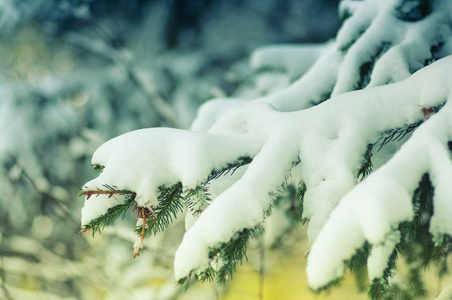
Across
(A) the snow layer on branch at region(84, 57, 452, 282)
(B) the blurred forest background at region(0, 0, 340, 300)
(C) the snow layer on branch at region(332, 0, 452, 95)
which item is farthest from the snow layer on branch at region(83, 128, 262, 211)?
(B) the blurred forest background at region(0, 0, 340, 300)

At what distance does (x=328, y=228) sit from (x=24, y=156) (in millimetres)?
4000

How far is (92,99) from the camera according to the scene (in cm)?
371

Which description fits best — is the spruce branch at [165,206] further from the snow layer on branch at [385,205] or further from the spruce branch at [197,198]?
the snow layer on branch at [385,205]

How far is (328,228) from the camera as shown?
62cm

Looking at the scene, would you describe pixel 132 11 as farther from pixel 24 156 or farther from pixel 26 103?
pixel 24 156

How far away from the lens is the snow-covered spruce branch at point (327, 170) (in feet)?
2.04

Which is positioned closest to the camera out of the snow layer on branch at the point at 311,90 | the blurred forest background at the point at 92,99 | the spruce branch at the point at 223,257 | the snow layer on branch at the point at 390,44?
the spruce branch at the point at 223,257

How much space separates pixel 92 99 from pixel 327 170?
349 centimetres

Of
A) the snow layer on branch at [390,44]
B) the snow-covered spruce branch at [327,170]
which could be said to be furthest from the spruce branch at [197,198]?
the snow layer on branch at [390,44]

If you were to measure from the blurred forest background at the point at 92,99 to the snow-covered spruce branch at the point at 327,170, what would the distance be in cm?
263

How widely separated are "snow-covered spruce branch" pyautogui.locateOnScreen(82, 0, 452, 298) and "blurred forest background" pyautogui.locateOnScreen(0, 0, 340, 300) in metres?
2.63

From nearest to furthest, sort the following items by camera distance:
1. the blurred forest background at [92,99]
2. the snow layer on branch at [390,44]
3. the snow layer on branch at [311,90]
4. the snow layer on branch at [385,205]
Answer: the snow layer on branch at [385,205], the snow layer on branch at [390,44], the snow layer on branch at [311,90], the blurred forest background at [92,99]

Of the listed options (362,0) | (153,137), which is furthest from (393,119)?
(362,0)

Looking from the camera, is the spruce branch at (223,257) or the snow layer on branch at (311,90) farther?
the snow layer on branch at (311,90)
